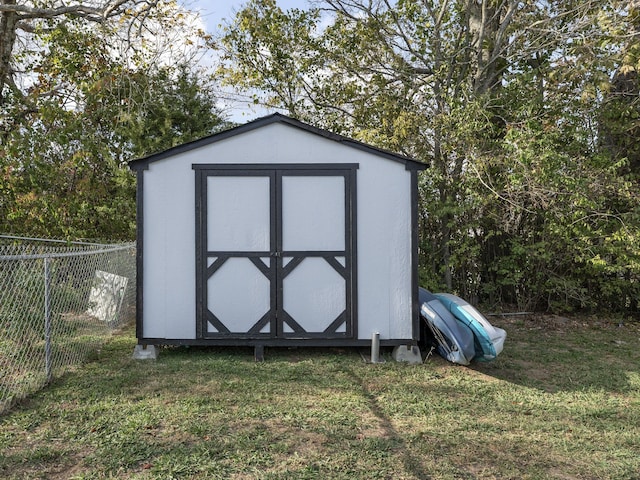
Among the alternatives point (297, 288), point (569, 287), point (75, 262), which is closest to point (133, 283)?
point (75, 262)

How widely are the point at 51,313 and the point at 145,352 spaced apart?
1120mm

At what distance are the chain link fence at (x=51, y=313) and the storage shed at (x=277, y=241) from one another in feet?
2.68

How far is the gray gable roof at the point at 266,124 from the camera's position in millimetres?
5617

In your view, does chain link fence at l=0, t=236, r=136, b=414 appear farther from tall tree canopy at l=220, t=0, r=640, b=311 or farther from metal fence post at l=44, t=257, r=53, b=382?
tall tree canopy at l=220, t=0, r=640, b=311

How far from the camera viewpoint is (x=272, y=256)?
568 cm

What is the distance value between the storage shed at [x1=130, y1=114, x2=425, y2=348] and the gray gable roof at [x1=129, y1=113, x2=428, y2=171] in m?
0.01

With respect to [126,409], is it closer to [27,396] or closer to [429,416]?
[27,396]

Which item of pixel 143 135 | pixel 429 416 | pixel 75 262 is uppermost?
pixel 143 135

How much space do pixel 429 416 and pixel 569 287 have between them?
5.72 meters

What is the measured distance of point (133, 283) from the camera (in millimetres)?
8938

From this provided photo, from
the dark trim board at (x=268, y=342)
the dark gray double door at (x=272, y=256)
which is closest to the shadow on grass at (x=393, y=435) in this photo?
the dark trim board at (x=268, y=342)

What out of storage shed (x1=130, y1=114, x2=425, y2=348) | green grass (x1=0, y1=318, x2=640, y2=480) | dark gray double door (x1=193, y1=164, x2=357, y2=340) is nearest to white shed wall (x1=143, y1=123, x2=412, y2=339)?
storage shed (x1=130, y1=114, x2=425, y2=348)

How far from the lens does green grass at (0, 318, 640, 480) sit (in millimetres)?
3115

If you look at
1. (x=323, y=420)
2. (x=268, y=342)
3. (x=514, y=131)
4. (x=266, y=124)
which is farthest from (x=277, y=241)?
(x=514, y=131)
